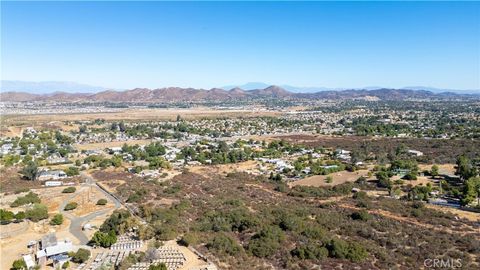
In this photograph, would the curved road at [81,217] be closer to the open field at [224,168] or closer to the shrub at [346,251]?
the open field at [224,168]

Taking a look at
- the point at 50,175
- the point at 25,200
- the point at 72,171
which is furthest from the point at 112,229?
the point at 50,175

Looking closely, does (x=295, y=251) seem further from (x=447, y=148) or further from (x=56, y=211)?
(x=447, y=148)

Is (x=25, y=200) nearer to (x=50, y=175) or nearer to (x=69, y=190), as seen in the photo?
(x=69, y=190)

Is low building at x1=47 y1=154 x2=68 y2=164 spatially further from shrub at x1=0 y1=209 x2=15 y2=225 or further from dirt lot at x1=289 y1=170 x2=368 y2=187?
dirt lot at x1=289 y1=170 x2=368 y2=187

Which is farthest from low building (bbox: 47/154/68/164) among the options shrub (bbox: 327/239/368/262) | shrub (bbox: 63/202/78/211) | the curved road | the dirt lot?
shrub (bbox: 327/239/368/262)

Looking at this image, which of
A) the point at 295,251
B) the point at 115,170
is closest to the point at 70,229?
the point at 295,251

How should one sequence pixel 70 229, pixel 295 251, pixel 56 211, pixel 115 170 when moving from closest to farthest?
pixel 295 251 < pixel 70 229 < pixel 56 211 < pixel 115 170
